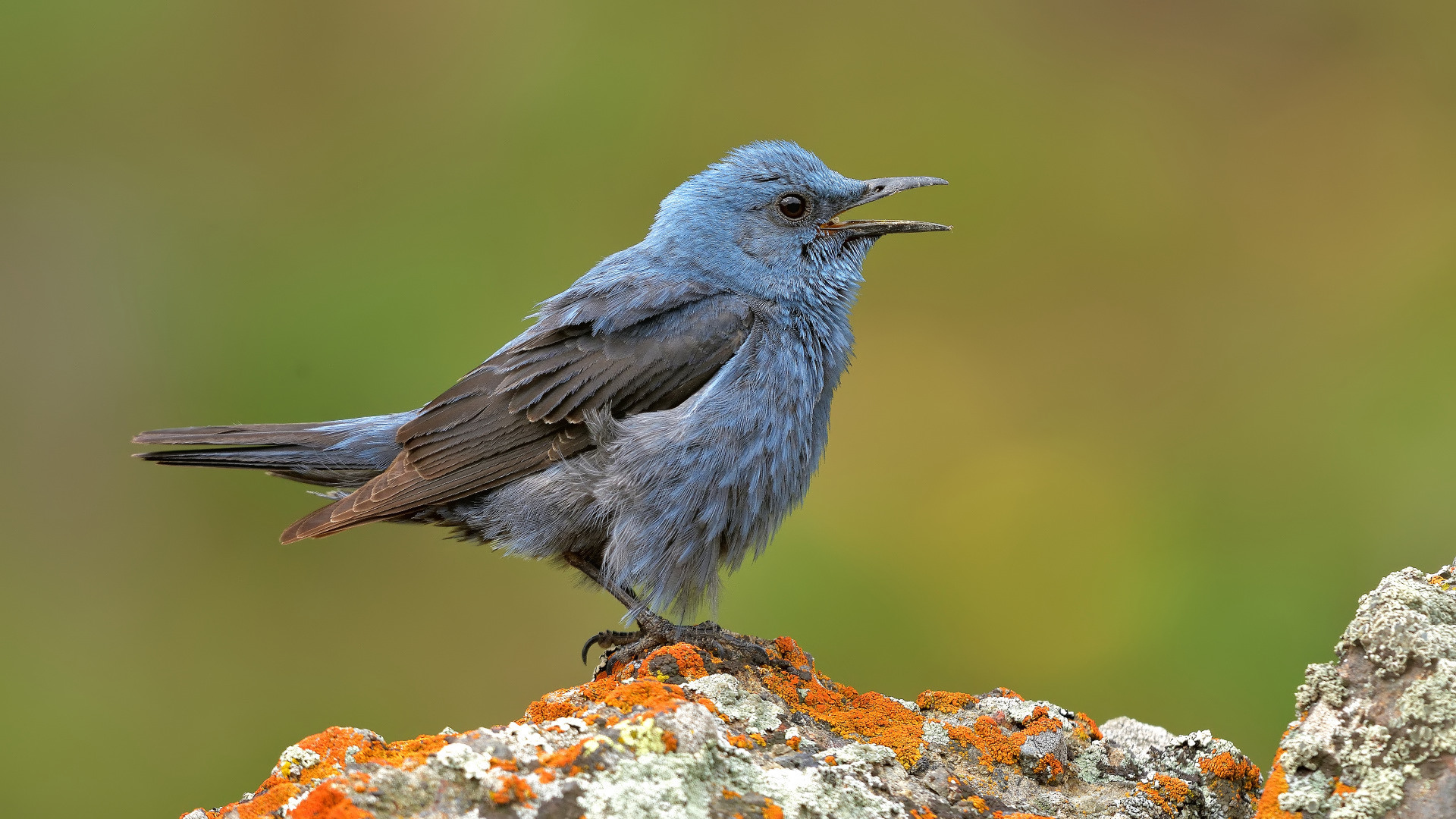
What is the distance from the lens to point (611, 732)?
9.18ft

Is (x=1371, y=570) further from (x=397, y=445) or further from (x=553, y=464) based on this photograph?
(x=397, y=445)

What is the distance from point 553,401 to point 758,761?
6.51 feet

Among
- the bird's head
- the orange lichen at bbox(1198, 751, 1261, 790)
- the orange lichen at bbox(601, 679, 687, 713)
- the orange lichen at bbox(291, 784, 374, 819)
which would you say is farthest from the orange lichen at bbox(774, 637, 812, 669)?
the orange lichen at bbox(291, 784, 374, 819)

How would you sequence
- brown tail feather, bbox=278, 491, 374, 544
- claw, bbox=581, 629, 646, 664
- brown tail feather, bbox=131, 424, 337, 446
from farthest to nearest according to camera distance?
1. brown tail feather, bbox=131, 424, 337, 446
2. claw, bbox=581, 629, 646, 664
3. brown tail feather, bbox=278, 491, 374, 544

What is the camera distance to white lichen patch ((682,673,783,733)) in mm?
3275

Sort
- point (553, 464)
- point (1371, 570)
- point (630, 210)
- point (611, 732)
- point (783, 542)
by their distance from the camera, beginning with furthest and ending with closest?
point (630, 210), point (783, 542), point (1371, 570), point (553, 464), point (611, 732)

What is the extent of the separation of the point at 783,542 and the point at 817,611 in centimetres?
61

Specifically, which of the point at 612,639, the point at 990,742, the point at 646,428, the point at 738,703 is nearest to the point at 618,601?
the point at 612,639

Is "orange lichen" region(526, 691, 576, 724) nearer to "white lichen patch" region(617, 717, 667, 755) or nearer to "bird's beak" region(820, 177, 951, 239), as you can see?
"white lichen patch" region(617, 717, 667, 755)

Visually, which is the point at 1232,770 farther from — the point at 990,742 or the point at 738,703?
the point at 738,703

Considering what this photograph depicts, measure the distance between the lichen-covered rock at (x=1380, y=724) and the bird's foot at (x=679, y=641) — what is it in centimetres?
149

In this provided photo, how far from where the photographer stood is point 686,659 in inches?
144

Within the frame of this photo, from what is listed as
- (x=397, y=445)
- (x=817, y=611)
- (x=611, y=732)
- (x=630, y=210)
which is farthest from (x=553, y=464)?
(x=630, y=210)

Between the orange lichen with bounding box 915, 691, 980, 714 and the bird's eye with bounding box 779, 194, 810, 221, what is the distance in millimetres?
2123
